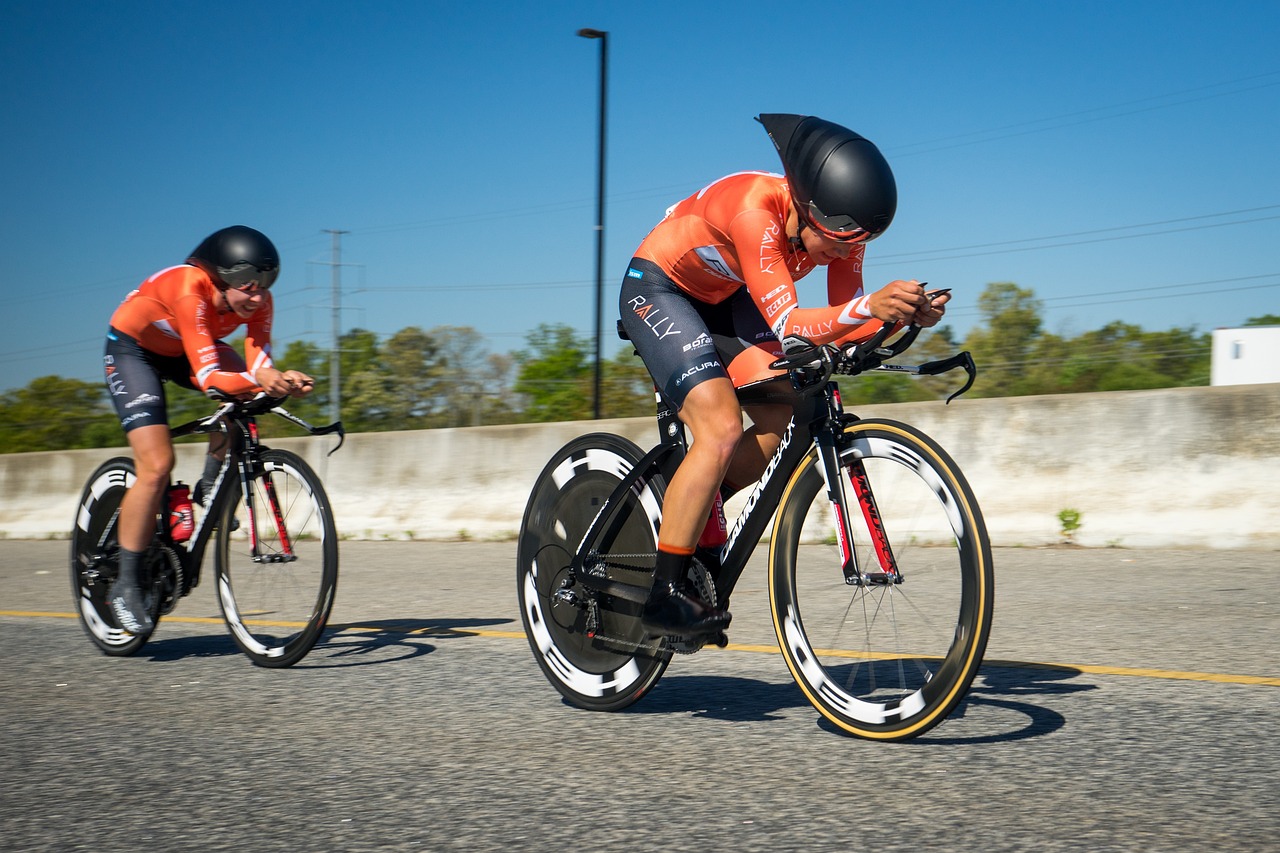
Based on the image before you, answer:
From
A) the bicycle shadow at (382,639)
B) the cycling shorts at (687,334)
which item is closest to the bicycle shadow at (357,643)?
the bicycle shadow at (382,639)

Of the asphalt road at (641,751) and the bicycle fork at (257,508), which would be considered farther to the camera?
the bicycle fork at (257,508)

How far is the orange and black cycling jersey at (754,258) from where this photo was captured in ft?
12.1

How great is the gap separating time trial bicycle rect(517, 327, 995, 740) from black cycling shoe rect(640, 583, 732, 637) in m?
0.06

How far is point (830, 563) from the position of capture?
3898 millimetres

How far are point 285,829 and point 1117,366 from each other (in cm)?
2129

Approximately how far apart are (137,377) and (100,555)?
3.28 feet

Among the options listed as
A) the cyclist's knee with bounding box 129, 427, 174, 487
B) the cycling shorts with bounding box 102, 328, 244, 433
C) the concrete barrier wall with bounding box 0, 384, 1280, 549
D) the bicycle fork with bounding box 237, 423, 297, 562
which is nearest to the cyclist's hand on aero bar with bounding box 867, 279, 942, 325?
the bicycle fork with bounding box 237, 423, 297, 562

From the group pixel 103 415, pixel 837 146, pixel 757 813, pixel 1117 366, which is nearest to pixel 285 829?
pixel 757 813

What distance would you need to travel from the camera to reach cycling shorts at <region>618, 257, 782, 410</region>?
4145 mm

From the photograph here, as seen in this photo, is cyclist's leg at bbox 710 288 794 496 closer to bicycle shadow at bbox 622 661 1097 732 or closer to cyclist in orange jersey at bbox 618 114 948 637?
cyclist in orange jersey at bbox 618 114 948 637

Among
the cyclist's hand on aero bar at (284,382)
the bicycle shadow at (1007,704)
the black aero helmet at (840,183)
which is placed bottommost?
the bicycle shadow at (1007,704)

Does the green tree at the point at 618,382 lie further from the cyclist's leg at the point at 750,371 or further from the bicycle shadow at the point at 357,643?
the cyclist's leg at the point at 750,371

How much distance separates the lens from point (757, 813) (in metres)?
3.14

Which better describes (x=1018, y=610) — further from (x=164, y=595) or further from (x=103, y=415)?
(x=103, y=415)
